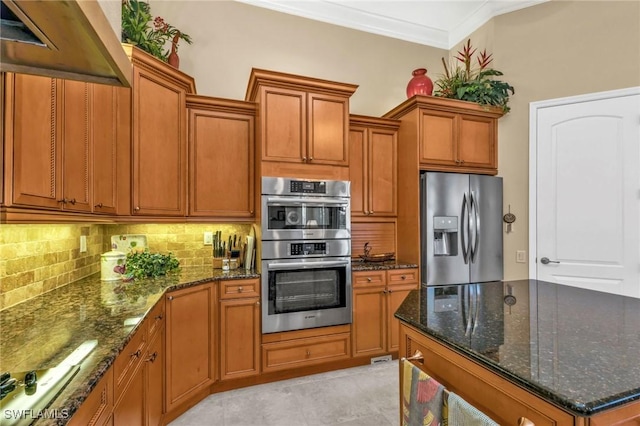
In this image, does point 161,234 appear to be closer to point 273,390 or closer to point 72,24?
point 273,390

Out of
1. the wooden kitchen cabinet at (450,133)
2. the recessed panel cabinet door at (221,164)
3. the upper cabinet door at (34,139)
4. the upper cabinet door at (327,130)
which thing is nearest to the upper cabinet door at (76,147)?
the upper cabinet door at (34,139)

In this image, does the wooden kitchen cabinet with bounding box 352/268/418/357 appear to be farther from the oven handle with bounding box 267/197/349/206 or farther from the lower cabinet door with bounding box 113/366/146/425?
the lower cabinet door with bounding box 113/366/146/425

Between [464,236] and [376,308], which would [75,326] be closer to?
[376,308]

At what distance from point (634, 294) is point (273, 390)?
3.09 m

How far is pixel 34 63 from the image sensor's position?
908mm

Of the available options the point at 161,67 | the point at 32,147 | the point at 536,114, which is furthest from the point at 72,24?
the point at 536,114

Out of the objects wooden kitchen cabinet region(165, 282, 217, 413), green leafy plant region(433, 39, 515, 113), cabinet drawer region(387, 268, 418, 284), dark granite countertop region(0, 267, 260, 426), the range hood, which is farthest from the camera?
green leafy plant region(433, 39, 515, 113)

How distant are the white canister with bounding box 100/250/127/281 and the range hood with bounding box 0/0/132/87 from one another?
160cm

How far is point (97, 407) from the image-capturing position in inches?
37.9

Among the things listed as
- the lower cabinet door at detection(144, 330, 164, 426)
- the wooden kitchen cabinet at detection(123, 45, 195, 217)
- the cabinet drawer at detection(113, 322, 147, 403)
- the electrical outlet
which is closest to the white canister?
the wooden kitchen cabinet at detection(123, 45, 195, 217)

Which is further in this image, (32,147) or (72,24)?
(32,147)

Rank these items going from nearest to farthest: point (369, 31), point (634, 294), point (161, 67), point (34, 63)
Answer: point (34, 63)
point (161, 67)
point (634, 294)
point (369, 31)

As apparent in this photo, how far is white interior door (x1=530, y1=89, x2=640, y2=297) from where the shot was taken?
2.62 meters

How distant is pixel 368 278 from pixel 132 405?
6.50 ft
